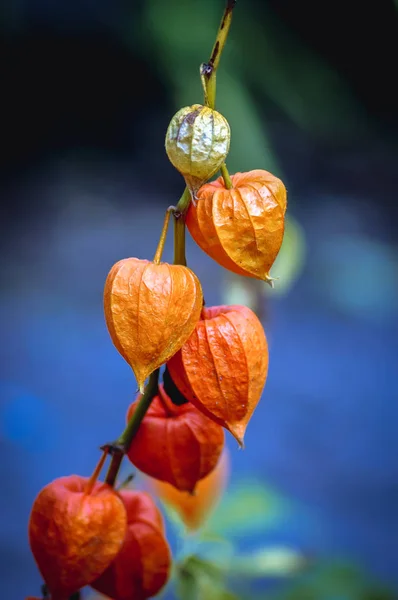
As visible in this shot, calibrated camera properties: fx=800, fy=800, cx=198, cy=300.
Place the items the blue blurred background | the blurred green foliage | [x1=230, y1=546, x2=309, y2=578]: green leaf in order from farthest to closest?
the blue blurred background < [x1=230, y1=546, x2=309, y2=578]: green leaf < the blurred green foliage

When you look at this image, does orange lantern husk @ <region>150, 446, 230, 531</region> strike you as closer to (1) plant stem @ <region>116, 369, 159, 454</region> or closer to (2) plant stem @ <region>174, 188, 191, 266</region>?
(1) plant stem @ <region>116, 369, 159, 454</region>

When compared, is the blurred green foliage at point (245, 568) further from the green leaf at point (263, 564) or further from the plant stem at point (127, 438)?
the plant stem at point (127, 438)

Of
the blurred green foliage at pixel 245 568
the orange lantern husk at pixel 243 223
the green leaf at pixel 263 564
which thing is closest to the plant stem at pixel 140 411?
the orange lantern husk at pixel 243 223

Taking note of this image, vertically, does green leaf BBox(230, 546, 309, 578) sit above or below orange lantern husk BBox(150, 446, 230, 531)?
below

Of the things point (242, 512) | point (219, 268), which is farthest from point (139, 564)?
point (219, 268)

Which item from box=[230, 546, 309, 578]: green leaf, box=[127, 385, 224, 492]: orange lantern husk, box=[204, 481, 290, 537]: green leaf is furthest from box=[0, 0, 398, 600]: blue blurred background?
box=[127, 385, 224, 492]: orange lantern husk
